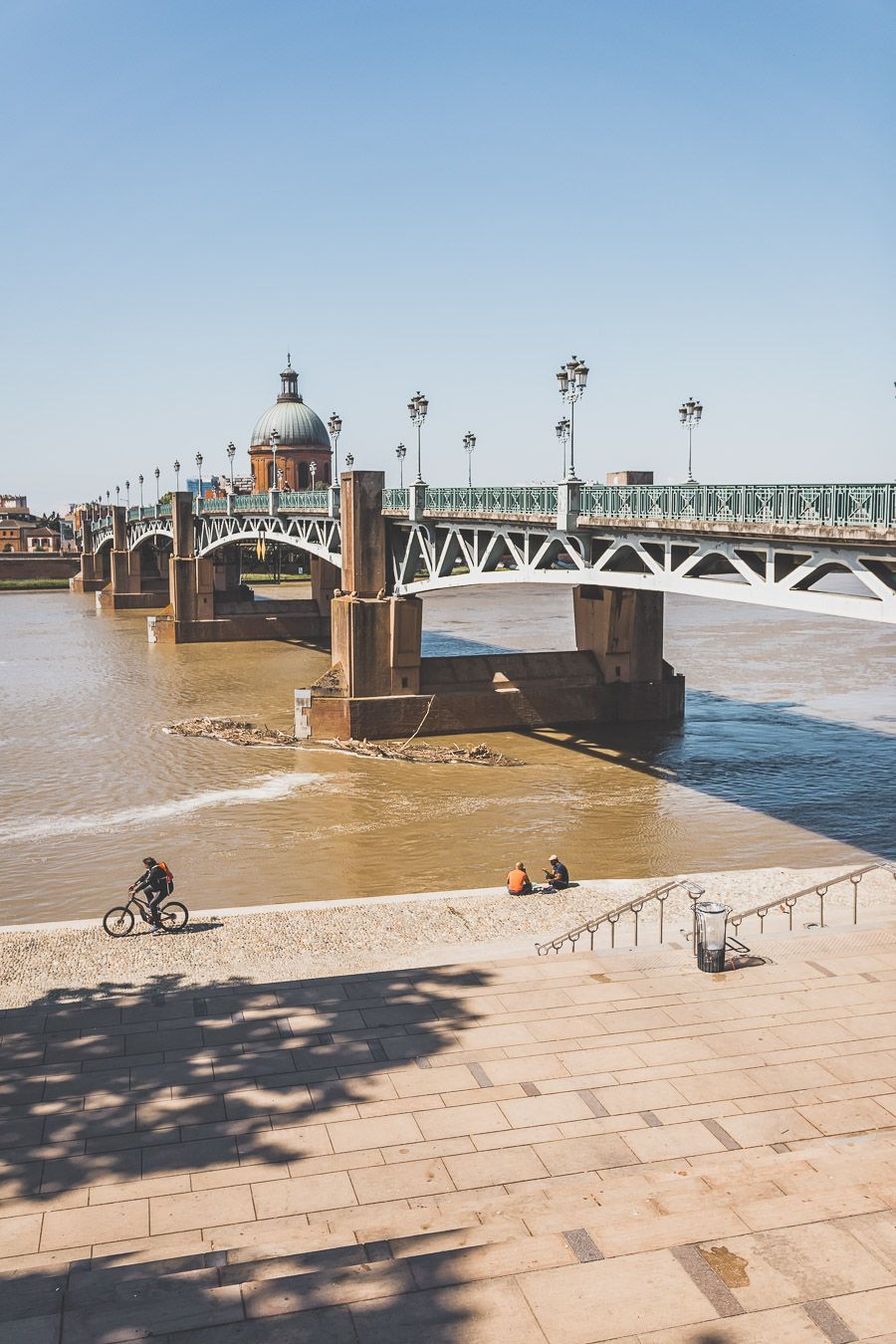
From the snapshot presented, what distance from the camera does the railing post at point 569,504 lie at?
25312 millimetres

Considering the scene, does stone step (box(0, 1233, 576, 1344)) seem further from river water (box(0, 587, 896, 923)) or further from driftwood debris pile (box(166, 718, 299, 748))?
driftwood debris pile (box(166, 718, 299, 748))

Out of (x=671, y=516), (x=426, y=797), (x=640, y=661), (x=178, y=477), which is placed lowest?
(x=426, y=797)

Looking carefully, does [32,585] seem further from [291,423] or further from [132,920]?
[132,920]

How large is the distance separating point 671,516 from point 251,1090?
15.1 m

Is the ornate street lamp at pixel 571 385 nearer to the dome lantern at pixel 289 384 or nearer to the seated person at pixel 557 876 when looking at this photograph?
the seated person at pixel 557 876

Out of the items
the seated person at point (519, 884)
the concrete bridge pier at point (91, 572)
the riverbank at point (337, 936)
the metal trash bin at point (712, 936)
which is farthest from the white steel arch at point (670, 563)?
the concrete bridge pier at point (91, 572)

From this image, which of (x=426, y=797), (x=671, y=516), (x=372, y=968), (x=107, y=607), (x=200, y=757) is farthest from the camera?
(x=107, y=607)

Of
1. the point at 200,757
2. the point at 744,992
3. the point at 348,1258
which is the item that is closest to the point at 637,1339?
the point at 348,1258

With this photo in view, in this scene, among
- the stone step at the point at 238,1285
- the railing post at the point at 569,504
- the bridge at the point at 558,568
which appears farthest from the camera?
the railing post at the point at 569,504

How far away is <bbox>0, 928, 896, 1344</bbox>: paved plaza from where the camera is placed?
615 cm

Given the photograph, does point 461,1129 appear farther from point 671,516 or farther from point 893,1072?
point 671,516

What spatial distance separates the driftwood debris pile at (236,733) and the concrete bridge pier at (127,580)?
1887 inches

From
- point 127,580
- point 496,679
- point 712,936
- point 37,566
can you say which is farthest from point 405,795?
point 37,566

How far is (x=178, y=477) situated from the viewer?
83.9 m
